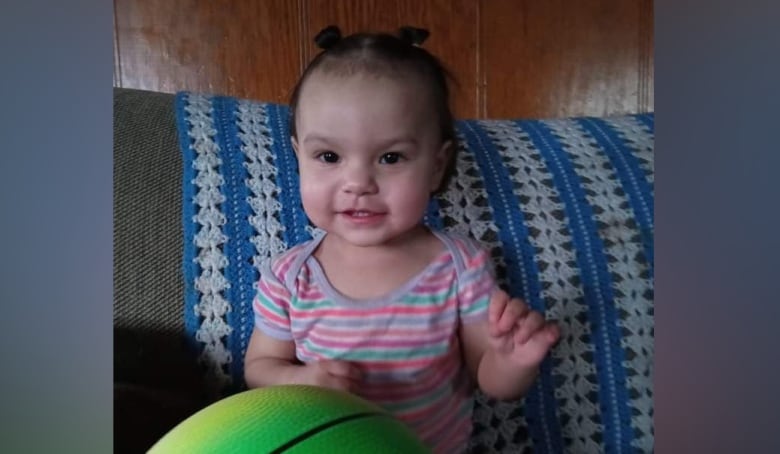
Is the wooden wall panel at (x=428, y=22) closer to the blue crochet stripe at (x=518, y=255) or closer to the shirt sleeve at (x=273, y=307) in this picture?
the blue crochet stripe at (x=518, y=255)

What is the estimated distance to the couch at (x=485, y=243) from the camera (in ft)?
1.83

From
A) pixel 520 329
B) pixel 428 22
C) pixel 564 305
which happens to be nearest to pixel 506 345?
pixel 520 329

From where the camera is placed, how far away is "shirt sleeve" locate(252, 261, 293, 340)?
529 millimetres

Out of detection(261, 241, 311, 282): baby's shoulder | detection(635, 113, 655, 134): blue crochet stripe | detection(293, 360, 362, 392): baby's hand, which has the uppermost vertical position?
detection(635, 113, 655, 134): blue crochet stripe

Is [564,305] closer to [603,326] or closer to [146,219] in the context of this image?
[603,326]

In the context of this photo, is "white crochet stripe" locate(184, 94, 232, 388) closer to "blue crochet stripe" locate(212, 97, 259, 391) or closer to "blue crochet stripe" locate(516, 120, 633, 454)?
"blue crochet stripe" locate(212, 97, 259, 391)

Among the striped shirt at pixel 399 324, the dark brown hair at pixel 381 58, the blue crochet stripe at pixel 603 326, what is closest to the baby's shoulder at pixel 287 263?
the striped shirt at pixel 399 324

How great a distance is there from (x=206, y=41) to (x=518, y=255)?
0.27 metres

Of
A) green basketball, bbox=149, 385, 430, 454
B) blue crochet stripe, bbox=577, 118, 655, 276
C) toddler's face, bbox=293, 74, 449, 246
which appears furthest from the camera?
blue crochet stripe, bbox=577, 118, 655, 276

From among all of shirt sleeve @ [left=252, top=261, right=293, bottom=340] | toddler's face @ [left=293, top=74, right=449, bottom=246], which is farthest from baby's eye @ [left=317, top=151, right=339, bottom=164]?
shirt sleeve @ [left=252, top=261, right=293, bottom=340]

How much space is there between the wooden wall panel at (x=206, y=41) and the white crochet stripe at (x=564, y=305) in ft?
0.60

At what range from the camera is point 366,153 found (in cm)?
47

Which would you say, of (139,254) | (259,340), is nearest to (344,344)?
(259,340)

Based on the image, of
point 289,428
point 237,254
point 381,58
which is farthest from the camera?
point 237,254
